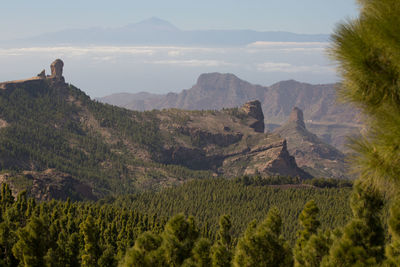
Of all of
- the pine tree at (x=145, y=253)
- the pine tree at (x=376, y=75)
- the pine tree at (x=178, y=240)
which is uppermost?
the pine tree at (x=376, y=75)

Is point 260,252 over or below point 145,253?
over

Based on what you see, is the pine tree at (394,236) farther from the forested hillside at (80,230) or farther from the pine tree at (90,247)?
the pine tree at (90,247)

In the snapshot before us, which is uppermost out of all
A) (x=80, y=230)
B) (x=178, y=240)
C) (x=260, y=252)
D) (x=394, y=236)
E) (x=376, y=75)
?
(x=376, y=75)

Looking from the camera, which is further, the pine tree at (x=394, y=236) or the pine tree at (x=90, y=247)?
the pine tree at (x=90, y=247)

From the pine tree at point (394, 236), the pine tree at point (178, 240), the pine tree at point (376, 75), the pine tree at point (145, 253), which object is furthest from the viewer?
the pine tree at point (178, 240)

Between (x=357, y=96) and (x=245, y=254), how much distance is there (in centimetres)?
1488

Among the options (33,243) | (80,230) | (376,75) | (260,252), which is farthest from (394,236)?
(80,230)

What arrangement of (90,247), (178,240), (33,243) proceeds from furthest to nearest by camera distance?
(90,247)
(33,243)
(178,240)

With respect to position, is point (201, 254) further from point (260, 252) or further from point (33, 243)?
point (33, 243)

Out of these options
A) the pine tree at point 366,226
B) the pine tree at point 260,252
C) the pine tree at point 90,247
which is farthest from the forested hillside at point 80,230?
the pine tree at point 366,226

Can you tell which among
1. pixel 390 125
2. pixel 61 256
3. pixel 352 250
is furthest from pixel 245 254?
pixel 61 256

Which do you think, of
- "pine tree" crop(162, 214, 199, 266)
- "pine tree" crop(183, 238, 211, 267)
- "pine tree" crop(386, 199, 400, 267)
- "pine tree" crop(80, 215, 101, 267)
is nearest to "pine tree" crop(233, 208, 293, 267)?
"pine tree" crop(162, 214, 199, 266)

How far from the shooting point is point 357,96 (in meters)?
17.5

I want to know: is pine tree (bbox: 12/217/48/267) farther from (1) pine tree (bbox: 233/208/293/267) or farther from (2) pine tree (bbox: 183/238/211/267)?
(1) pine tree (bbox: 233/208/293/267)
